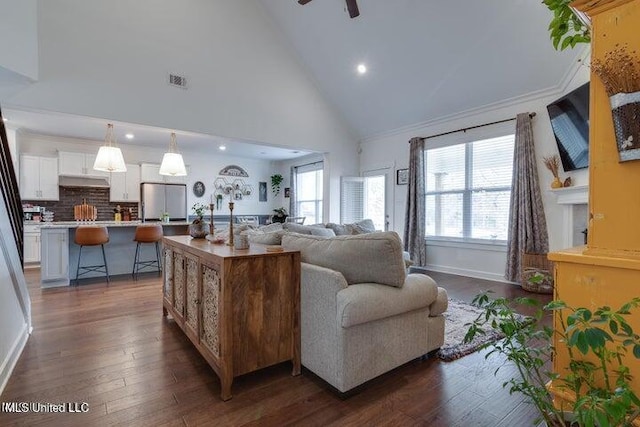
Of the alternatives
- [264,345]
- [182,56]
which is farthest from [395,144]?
[264,345]

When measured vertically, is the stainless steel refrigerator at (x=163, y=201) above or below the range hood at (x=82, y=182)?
below

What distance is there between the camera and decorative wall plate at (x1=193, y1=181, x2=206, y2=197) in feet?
26.6

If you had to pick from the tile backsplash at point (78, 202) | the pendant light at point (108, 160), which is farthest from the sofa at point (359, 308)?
the tile backsplash at point (78, 202)

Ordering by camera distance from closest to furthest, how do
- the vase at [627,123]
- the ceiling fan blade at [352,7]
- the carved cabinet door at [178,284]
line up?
1. the vase at [627,123]
2. the carved cabinet door at [178,284]
3. the ceiling fan blade at [352,7]

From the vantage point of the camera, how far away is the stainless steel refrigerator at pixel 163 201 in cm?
720

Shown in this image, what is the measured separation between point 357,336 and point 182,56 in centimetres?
473

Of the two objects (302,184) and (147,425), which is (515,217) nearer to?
(147,425)

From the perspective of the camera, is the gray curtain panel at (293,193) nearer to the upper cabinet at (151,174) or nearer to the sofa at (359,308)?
the upper cabinet at (151,174)

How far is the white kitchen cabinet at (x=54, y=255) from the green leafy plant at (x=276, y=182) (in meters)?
5.49

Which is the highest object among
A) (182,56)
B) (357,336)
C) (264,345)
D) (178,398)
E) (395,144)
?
(182,56)

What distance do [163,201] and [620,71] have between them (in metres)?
7.94

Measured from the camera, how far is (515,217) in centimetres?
457

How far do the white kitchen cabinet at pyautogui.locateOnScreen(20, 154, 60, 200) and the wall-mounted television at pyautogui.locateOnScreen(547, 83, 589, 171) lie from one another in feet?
29.0

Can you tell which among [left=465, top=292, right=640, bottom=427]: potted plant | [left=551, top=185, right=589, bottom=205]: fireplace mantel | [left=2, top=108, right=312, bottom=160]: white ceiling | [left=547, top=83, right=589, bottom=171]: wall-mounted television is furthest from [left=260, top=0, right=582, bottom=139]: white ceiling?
[left=465, top=292, right=640, bottom=427]: potted plant
